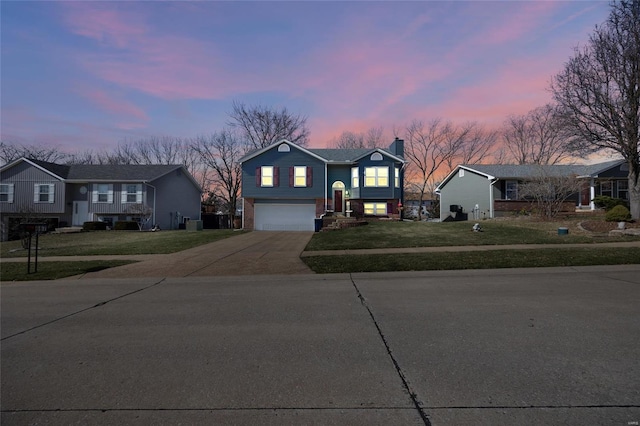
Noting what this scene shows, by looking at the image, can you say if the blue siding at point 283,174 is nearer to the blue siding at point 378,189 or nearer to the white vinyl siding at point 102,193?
the blue siding at point 378,189

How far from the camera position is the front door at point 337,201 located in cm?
3030

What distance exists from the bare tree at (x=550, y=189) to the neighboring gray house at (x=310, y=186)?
9926 millimetres

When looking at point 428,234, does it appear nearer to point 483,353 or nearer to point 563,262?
point 563,262

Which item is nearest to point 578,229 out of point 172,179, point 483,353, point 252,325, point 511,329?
point 511,329

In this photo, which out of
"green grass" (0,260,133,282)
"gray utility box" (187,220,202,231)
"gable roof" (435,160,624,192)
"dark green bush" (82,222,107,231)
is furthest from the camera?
"gray utility box" (187,220,202,231)

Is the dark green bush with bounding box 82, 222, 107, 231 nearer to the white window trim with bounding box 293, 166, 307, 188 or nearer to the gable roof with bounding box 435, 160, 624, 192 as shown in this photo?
the white window trim with bounding box 293, 166, 307, 188

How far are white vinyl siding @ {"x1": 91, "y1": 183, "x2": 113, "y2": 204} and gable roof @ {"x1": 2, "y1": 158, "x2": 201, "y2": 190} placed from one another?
2.27 ft

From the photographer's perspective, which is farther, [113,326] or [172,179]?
[172,179]

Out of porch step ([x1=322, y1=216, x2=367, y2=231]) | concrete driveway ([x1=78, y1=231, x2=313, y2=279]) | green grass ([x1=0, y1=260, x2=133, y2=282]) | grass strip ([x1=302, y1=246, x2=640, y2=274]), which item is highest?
porch step ([x1=322, y1=216, x2=367, y2=231])

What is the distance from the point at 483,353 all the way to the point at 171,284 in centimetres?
715

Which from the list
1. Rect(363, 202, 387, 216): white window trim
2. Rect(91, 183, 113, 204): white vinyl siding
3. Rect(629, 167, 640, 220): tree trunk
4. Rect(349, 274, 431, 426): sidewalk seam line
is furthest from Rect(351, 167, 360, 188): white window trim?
Rect(349, 274, 431, 426): sidewalk seam line

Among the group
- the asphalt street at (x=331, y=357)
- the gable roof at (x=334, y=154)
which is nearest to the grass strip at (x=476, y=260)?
the asphalt street at (x=331, y=357)

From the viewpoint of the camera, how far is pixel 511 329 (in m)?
4.91

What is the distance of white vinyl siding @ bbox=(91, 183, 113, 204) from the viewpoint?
106 ft
